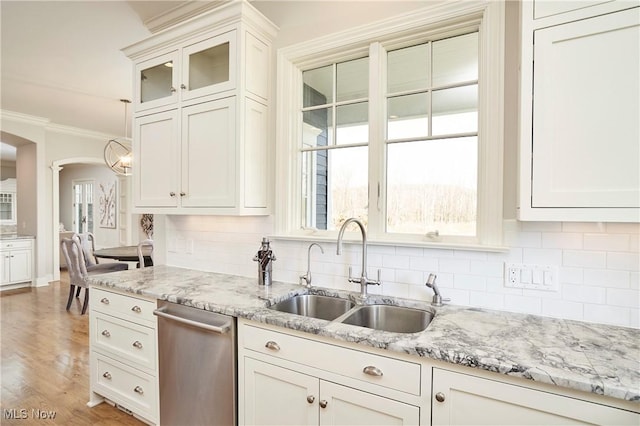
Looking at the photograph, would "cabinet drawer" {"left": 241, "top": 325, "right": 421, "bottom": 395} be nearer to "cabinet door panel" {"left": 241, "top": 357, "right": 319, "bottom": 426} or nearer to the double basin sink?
"cabinet door panel" {"left": 241, "top": 357, "right": 319, "bottom": 426}

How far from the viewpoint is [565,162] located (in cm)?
127

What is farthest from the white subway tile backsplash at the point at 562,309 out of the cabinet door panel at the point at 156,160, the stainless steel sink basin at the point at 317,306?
the cabinet door panel at the point at 156,160

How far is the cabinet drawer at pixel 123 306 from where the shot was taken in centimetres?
198

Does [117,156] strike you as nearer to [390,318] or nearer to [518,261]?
[390,318]

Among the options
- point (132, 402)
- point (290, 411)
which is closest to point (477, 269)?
point (290, 411)

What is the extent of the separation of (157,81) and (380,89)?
160 cm

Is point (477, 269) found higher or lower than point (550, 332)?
higher

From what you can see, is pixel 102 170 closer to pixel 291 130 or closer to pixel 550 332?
pixel 291 130

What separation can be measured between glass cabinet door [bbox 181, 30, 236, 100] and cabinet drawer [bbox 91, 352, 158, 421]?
5.88 feet

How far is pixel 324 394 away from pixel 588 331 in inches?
43.7

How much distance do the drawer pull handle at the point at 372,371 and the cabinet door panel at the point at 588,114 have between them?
2.92 feet

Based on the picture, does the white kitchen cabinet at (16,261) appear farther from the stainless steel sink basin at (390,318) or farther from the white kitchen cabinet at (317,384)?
the stainless steel sink basin at (390,318)

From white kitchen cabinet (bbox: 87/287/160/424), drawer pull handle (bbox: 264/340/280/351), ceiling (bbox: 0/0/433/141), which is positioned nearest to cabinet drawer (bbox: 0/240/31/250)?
ceiling (bbox: 0/0/433/141)

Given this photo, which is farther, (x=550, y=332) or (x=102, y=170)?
(x=102, y=170)
